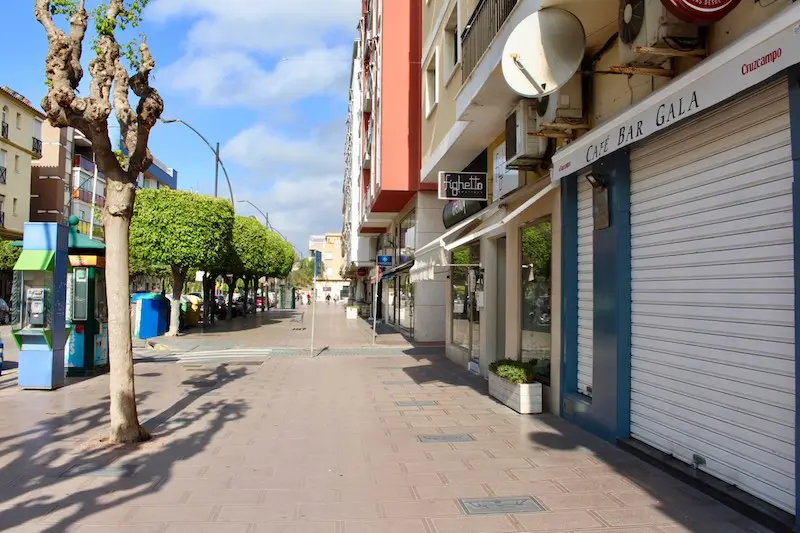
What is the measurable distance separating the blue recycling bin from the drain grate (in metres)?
19.3

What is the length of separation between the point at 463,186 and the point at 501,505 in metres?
7.65

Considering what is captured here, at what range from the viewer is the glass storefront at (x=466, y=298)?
12438 millimetres

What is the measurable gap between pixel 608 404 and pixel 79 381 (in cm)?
932

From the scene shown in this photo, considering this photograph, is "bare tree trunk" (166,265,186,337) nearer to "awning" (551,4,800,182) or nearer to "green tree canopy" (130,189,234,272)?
"green tree canopy" (130,189,234,272)

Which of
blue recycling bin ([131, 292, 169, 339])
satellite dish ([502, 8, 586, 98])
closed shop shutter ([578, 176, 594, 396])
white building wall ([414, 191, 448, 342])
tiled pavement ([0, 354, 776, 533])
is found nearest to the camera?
tiled pavement ([0, 354, 776, 533])

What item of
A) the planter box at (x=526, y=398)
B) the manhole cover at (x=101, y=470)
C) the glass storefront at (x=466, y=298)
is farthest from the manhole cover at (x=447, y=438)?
the glass storefront at (x=466, y=298)

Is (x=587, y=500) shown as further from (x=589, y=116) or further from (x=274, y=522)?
(x=589, y=116)

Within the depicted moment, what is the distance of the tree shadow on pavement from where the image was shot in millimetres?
4594

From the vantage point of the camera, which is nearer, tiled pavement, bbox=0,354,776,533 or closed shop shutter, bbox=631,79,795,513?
closed shop shutter, bbox=631,79,795,513

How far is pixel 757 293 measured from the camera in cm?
441

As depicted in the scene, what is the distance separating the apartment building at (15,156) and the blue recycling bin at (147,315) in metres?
25.3

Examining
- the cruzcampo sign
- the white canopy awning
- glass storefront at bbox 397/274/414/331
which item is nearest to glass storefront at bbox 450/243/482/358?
the white canopy awning

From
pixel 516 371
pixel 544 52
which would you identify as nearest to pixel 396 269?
pixel 516 371

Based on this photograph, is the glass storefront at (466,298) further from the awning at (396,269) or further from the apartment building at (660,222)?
the awning at (396,269)
